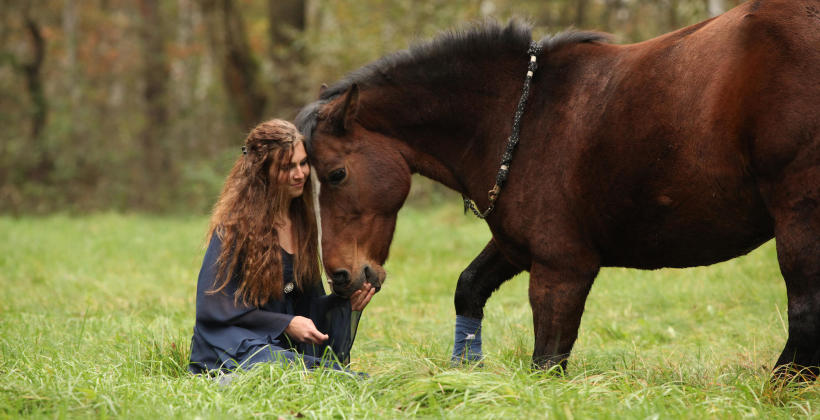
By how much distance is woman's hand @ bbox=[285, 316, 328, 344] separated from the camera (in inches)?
148

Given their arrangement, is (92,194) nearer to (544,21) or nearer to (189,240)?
(189,240)

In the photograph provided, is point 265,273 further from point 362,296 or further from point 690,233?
point 690,233

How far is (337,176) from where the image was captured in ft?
12.7

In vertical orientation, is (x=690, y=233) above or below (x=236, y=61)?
Answer: below

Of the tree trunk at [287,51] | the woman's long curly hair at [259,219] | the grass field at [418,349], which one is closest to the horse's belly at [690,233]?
the grass field at [418,349]

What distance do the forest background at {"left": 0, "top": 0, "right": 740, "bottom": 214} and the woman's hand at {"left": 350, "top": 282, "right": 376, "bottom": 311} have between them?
865cm

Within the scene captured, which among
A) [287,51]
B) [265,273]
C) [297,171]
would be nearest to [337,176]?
[297,171]

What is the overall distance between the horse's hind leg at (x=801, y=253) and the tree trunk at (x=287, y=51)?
13.4m

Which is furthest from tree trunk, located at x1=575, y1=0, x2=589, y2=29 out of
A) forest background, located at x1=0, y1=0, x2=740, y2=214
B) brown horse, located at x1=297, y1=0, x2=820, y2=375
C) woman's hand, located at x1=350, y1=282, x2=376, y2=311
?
woman's hand, located at x1=350, y1=282, x2=376, y2=311

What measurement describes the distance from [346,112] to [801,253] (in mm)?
2203

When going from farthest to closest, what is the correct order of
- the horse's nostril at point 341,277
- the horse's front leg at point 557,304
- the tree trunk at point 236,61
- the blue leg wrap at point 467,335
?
the tree trunk at point 236,61, the blue leg wrap at point 467,335, the horse's nostril at point 341,277, the horse's front leg at point 557,304

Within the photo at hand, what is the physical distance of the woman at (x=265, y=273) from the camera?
149 inches

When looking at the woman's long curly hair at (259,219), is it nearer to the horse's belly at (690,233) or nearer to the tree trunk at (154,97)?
the horse's belly at (690,233)

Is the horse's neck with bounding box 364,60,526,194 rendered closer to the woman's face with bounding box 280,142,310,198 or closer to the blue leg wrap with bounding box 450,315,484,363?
the woman's face with bounding box 280,142,310,198
